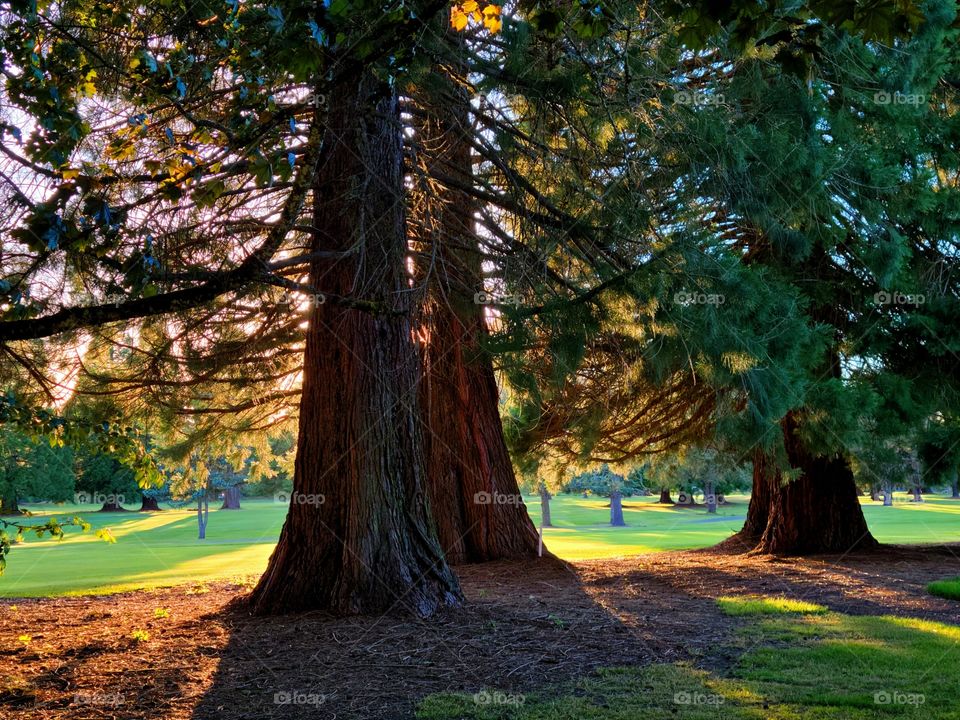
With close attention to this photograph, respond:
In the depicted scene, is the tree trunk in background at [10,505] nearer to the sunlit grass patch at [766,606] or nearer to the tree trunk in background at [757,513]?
the tree trunk in background at [757,513]

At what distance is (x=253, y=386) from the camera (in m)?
10.8

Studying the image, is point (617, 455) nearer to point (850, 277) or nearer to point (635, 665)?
point (850, 277)

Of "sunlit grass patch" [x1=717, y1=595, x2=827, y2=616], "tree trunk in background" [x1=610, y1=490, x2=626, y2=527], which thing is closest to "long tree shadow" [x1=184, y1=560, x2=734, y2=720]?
"sunlit grass patch" [x1=717, y1=595, x2=827, y2=616]

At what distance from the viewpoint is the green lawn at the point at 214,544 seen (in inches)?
629

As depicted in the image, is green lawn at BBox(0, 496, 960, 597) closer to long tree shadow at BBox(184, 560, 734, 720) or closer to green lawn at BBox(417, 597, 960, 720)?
long tree shadow at BBox(184, 560, 734, 720)

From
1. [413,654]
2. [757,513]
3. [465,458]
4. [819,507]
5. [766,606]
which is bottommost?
[766,606]

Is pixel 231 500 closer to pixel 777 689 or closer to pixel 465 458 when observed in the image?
pixel 465 458

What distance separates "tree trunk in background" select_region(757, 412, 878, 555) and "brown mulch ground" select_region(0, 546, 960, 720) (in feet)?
8.87

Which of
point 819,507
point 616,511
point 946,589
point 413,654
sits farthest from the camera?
point 616,511

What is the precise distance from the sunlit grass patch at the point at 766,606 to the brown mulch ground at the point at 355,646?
0.20 metres

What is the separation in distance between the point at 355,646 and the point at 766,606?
4.04 meters

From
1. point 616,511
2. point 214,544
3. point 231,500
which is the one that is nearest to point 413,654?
point 214,544

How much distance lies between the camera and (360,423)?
6668 millimetres

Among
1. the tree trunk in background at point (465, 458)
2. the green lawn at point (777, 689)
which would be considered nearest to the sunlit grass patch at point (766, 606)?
the green lawn at point (777, 689)
